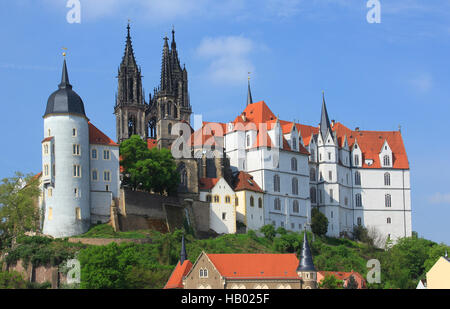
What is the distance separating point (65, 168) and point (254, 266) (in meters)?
21.0

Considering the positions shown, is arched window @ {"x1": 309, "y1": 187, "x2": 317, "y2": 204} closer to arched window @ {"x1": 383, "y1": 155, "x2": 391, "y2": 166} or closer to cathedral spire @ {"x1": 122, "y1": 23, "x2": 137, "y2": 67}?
arched window @ {"x1": 383, "y1": 155, "x2": 391, "y2": 166}

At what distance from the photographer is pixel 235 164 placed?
11444 cm

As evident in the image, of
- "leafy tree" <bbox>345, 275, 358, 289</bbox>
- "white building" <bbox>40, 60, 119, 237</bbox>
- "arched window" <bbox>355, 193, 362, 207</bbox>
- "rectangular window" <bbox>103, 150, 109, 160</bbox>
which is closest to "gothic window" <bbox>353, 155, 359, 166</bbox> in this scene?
"arched window" <bbox>355, 193, 362, 207</bbox>

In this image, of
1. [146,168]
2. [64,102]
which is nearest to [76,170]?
[64,102]

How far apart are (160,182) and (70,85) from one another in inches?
539

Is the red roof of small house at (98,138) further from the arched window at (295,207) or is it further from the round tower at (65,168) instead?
the arched window at (295,207)

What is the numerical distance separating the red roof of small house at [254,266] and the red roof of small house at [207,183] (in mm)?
19178

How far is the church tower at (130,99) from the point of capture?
438 ft

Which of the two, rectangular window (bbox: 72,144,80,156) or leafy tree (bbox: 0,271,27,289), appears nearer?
leafy tree (bbox: 0,271,27,289)

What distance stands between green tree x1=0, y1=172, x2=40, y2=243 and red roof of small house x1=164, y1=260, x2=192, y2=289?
16983 millimetres

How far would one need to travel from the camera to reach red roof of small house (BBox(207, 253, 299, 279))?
87500 mm
